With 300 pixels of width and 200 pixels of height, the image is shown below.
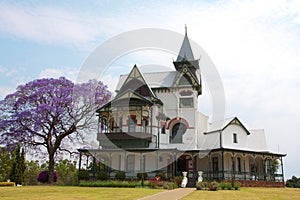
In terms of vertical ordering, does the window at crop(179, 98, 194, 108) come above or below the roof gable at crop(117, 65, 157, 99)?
below

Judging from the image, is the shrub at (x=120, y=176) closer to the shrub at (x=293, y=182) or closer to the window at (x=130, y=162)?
the window at (x=130, y=162)

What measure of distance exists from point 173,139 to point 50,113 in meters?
13.8

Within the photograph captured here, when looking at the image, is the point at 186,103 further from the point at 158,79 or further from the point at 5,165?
the point at 5,165

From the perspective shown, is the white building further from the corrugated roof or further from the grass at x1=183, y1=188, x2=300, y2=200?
the grass at x1=183, y1=188, x2=300, y2=200

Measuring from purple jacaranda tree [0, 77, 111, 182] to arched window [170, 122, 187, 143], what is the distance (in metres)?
8.92

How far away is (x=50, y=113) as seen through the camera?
32125 millimetres

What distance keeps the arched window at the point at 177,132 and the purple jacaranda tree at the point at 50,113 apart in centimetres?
892

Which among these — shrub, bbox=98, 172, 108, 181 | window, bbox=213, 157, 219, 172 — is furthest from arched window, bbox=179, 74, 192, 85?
shrub, bbox=98, 172, 108, 181

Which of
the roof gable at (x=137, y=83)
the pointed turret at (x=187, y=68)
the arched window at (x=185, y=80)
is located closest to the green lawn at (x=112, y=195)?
the roof gable at (x=137, y=83)

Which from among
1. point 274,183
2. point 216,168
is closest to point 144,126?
point 216,168

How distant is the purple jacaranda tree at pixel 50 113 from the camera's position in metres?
31.7

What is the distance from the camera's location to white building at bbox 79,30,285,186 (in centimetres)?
3219

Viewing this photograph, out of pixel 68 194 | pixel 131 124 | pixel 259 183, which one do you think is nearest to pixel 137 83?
pixel 131 124

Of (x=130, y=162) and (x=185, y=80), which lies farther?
(x=185, y=80)
